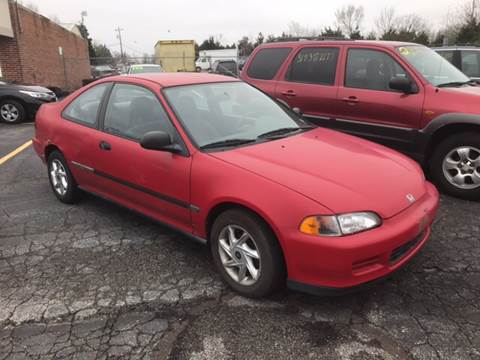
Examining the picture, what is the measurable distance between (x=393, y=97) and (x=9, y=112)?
33.9ft

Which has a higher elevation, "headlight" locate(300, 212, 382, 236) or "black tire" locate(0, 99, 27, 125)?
"headlight" locate(300, 212, 382, 236)

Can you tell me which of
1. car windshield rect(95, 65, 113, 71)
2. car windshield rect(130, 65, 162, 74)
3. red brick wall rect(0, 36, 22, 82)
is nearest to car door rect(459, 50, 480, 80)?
car windshield rect(130, 65, 162, 74)

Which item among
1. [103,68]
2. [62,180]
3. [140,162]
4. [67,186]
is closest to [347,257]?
[140,162]

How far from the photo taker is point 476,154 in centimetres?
489

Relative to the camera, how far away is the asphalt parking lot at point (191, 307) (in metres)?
2.64

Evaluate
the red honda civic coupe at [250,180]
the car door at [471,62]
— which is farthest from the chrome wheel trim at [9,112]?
the car door at [471,62]

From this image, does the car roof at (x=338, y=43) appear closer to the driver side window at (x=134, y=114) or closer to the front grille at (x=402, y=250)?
the driver side window at (x=134, y=114)

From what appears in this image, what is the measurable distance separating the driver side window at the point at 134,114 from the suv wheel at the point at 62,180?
38.5 inches

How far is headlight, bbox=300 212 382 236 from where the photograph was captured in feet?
8.77

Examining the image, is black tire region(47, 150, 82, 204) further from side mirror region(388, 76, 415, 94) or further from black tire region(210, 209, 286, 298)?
side mirror region(388, 76, 415, 94)

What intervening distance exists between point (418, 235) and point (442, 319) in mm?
555

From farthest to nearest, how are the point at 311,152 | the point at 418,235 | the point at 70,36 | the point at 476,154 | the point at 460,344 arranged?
1. the point at 70,36
2. the point at 476,154
3. the point at 311,152
4. the point at 418,235
5. the point at 460,344

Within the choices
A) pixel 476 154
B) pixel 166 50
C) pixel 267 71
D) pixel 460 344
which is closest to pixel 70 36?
pixel 166 50

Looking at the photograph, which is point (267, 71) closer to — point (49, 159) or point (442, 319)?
point (49, 159)
